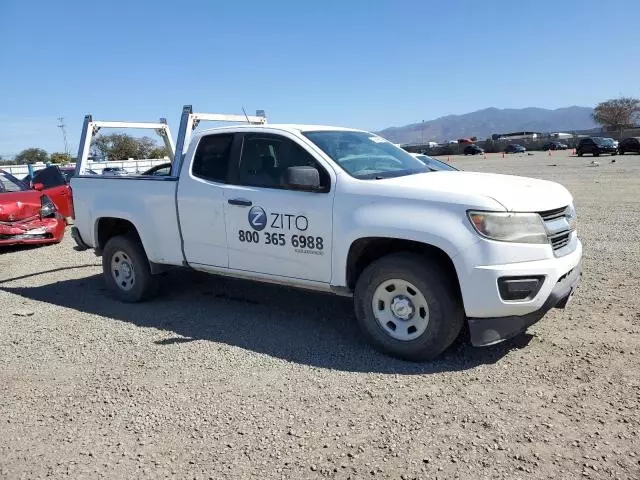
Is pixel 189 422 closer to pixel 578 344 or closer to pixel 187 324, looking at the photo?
pixel 187 324

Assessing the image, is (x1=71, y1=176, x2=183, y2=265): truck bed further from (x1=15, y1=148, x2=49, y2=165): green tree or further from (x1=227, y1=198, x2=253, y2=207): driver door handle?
(x1=15, y1=148, x2=49, y2=165): green tree

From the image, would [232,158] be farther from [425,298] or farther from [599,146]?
[599,146]

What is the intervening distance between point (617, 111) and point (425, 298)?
387ft

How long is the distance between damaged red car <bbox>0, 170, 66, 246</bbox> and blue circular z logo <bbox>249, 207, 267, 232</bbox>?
7.08m

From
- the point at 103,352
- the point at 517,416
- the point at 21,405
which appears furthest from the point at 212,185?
the point at 517,416

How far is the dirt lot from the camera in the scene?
3.13 metres

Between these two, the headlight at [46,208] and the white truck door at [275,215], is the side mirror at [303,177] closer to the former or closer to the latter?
the white truck door at [275,215]

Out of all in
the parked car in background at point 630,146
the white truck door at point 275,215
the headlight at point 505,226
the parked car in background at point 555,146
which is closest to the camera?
the headlight at point 505,226

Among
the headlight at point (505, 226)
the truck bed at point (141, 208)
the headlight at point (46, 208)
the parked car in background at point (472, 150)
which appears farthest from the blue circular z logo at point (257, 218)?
the parked car in background at point (472, 150)

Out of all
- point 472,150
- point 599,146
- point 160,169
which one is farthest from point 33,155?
point 160,169

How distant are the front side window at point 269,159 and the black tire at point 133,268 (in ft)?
5.81

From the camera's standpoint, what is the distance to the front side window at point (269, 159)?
5.00m

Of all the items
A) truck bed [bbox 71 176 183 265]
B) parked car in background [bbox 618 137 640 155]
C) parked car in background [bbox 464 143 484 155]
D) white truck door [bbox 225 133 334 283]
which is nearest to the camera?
white truck door [bbox 225 133 334 283]

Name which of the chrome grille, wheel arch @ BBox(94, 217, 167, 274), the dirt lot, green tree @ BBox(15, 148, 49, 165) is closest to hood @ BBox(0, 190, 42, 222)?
wheel arch @ BBox(94, 217, 167, 274)
